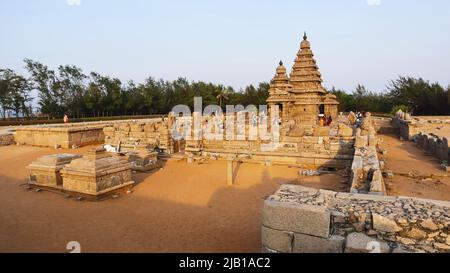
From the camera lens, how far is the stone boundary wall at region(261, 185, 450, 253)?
3656mm

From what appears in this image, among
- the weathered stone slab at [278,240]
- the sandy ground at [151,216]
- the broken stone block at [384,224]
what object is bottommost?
the sandy ground at [151,216]

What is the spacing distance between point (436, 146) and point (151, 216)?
42.3 ft

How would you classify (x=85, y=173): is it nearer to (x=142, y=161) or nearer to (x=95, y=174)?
(x=95, y=174)

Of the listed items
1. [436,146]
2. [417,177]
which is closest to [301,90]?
[436,146]

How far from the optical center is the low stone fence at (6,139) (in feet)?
61.1

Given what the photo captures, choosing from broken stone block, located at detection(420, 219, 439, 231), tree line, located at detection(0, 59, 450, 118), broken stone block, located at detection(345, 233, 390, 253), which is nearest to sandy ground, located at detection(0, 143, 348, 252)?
broken stone block, located at detection(345, 233, 390, 253)

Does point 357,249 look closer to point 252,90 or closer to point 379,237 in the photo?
point 379,237

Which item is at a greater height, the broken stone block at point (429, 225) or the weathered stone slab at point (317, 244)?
the broken stone block at point (429, 225)

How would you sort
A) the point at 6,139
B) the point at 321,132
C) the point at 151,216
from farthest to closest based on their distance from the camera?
the point at 6,139 < the point at 321,132 < the point at 151,216

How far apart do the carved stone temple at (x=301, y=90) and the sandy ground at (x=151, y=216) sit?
13.4 meters

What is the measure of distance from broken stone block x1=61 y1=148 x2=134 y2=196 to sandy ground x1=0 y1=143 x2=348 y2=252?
0.41 meters

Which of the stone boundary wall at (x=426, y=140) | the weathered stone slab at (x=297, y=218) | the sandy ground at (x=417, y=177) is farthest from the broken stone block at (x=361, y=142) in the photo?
the weathered stone slab at (x=297, y=218)

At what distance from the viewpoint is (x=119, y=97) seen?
39875 millimetres

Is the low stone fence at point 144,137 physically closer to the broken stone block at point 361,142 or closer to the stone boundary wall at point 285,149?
the stone boundary wall at point 285,149
